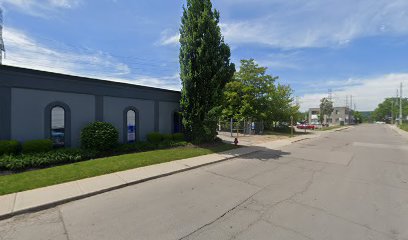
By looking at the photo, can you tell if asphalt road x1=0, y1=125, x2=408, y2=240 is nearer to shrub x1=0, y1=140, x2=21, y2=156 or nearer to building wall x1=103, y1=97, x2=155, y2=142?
shrub x1=0, y1=140, x2=21, y2=156

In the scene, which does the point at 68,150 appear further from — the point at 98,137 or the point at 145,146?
the point at 145,146

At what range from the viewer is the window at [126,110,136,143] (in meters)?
13.5

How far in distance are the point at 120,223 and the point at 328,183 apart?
646cm

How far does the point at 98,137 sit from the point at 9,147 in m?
3.43

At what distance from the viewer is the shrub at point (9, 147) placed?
8.66m

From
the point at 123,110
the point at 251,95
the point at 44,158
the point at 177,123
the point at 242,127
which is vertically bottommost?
the point at 44,158

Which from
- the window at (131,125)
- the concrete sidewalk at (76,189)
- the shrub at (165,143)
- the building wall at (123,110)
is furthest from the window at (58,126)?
the concrete sidewalk at (76,189)

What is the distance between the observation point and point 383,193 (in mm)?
6047

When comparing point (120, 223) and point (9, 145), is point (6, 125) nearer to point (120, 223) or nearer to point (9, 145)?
point (9, 145)

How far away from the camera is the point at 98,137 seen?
10742mm

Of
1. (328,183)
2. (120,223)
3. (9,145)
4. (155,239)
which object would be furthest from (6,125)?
(328,183)

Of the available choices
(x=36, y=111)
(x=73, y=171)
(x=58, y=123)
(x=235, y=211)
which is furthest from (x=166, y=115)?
(x=235, y=211)

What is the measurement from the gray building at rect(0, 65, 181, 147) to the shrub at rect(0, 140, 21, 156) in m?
0.62

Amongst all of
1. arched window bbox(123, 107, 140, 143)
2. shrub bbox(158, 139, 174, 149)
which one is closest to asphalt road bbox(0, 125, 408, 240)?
shrub bbox(158, 139, 174, 149)
